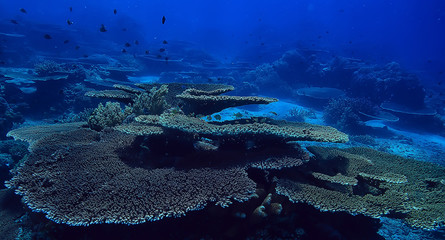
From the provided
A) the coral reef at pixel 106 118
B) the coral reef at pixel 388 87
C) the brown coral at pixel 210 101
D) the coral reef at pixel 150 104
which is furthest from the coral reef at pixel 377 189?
the coral reef at pixel 388 87

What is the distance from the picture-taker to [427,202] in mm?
3744

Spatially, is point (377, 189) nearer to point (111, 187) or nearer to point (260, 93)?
point (111, 187)

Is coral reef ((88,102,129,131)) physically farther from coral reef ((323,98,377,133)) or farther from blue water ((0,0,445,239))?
coral reef ((323,98,377,133))

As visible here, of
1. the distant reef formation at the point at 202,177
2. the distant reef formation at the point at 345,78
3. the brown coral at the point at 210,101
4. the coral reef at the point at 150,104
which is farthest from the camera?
the distant reef formation at the point at 345,78

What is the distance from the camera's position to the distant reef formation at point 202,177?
2.77 metres

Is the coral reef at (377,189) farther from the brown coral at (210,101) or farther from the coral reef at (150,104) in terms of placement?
the coral reef at (150,104)

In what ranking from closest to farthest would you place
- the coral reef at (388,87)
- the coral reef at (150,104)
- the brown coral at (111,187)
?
1. the brown coral at (111,187)
2. the coral reef at (150,104)
3. the coral reef at (388,87)

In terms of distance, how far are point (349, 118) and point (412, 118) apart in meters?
6.34

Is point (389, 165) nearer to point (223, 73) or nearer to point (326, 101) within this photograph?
point (326, 101)

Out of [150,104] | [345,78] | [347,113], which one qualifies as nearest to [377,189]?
[150,104]

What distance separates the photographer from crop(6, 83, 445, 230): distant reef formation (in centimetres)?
277

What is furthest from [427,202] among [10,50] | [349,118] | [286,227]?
[10,50]

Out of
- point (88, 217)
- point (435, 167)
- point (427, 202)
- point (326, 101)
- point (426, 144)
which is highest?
point (326, 101)

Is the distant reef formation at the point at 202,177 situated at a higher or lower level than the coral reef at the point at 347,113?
lower
